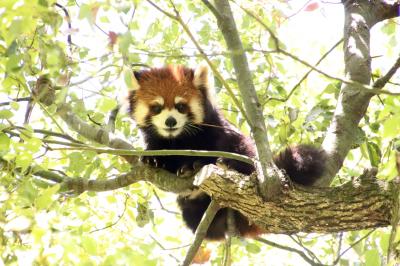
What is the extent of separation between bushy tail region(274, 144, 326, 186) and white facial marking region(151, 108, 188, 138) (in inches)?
44.0

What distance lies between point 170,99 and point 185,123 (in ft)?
0.81

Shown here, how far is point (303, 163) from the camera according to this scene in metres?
3.10

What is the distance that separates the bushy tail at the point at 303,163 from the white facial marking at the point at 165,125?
3.67ft

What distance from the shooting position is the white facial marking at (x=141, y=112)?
4.32 metres

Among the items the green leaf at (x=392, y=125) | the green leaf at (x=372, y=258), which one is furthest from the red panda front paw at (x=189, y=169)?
the green leaf at (x=392, y=125)

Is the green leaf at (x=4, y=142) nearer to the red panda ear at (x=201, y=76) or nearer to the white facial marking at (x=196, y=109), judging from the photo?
the white facial marking at (x=196, y=109)

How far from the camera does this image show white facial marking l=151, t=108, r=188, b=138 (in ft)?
13.5

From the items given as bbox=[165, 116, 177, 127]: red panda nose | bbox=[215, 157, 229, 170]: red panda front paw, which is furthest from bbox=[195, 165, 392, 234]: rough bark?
bbox=[165, 116, 177, 127]: red panda nose

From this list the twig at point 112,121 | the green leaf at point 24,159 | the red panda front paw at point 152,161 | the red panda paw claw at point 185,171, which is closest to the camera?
the green leaf at point 24,159

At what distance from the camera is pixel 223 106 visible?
4.60 meters

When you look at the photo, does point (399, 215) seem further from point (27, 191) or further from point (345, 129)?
point (27, 191)

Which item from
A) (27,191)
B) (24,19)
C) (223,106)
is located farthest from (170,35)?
(24,19)

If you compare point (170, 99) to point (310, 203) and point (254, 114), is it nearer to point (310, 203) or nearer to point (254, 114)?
point (254, 114)

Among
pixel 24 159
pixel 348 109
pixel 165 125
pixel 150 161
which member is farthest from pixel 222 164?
pixel 24 159
